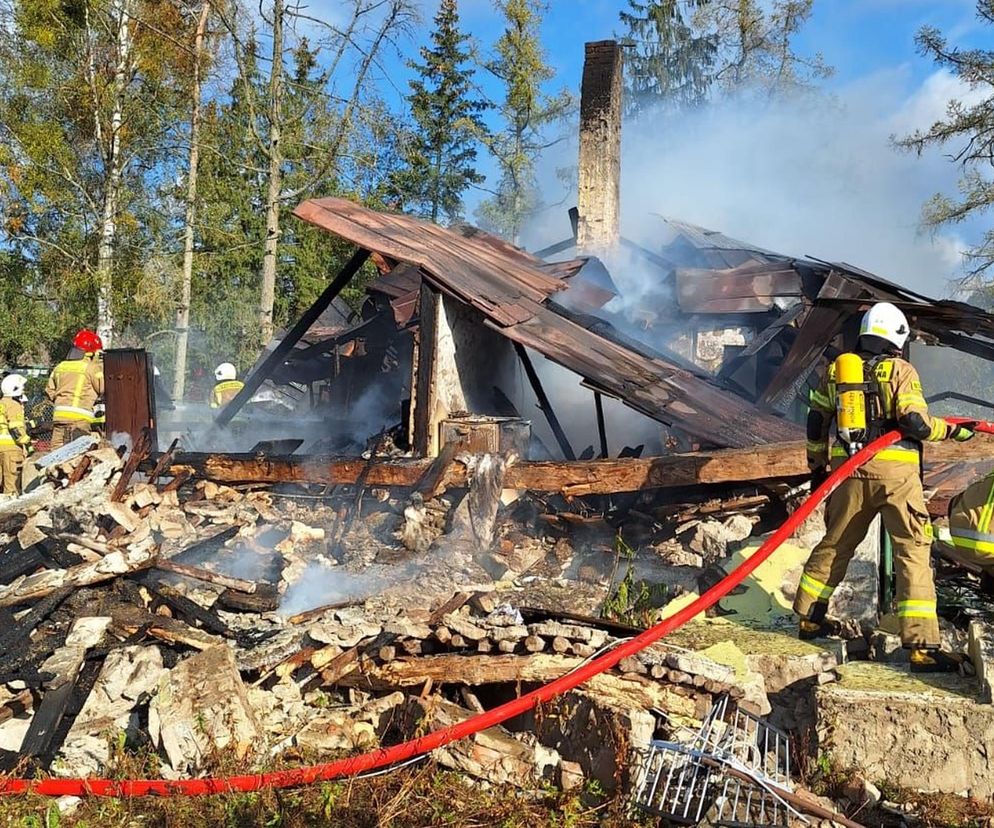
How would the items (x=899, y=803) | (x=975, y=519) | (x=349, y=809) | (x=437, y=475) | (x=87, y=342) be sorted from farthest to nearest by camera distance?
1. (x=87, y=342)
2. (x=437, y=475)
3. (x=975, y=519)
4. (x=899, y=803)
5. (x=349, y=809)

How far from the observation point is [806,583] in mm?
4609

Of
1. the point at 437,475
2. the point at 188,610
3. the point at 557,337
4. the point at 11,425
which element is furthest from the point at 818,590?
the point at 11,425

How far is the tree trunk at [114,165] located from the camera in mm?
16344

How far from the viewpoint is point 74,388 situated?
903 centimetres

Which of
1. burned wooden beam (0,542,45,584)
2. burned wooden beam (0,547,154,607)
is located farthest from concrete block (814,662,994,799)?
burned wooden beam (0,542,45,584)

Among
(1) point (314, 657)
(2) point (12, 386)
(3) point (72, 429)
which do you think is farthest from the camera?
(2) point (12, 386)

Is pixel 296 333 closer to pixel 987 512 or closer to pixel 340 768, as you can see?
pixel 340 768

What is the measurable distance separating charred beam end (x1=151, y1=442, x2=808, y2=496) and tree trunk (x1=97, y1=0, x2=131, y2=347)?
35.1ft

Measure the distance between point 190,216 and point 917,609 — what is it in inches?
700

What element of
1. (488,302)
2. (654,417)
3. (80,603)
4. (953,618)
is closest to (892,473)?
(953,618)

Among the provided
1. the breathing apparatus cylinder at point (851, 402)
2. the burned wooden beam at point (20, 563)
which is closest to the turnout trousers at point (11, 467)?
the burned wooden beam at point (20, 563)

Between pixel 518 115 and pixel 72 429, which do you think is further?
pixel 518 115

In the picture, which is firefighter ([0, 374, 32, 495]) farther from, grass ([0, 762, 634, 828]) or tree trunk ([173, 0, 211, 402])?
tree trunk ([173, 0, 211, 402])

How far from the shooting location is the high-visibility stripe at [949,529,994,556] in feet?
13.9
